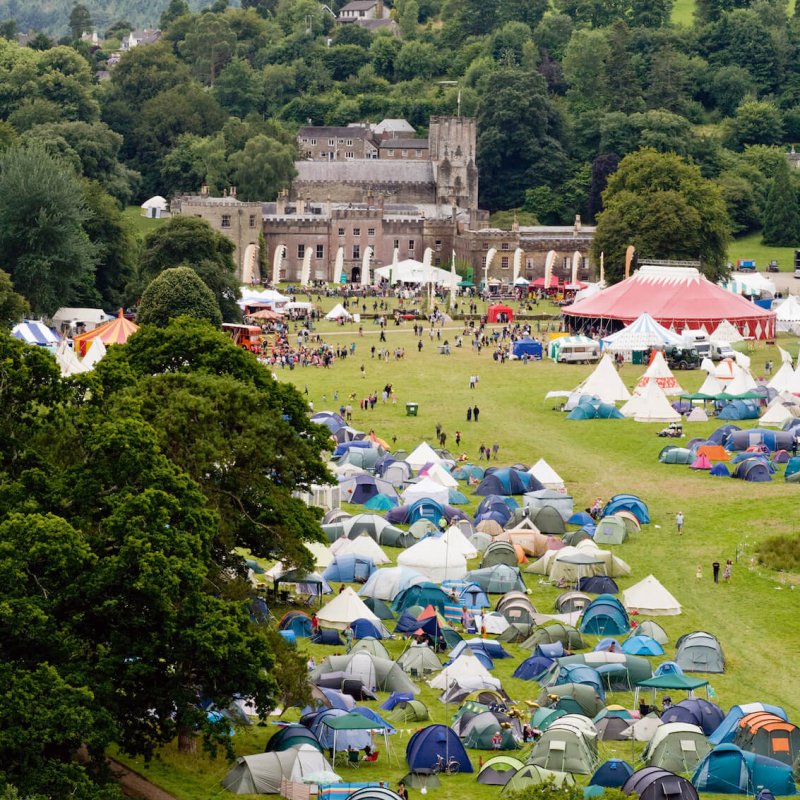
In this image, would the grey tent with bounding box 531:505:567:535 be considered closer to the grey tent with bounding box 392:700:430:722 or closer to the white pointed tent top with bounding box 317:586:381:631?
the white pointed tent top with bounding box 317:586:381:631

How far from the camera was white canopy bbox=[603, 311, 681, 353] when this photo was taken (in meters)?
83.1

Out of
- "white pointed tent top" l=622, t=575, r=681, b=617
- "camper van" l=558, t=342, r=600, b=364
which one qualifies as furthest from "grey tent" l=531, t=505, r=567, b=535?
"camper van" l=558, t=342, r=600, b=364

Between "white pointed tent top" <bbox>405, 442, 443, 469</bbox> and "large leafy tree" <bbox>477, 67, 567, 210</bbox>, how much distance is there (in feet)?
272

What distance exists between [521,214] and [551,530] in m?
86.0

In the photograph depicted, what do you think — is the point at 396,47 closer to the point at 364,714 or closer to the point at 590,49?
the point at 590,49

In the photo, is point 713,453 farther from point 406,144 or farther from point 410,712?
point 406,144

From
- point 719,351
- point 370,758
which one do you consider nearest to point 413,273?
point 719,351

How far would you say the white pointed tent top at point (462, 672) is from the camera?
118 feet

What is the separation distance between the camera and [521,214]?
441ft

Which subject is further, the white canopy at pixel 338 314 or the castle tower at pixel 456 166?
the castle tower at pixel 456 166

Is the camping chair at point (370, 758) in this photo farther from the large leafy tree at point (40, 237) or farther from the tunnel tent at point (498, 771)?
the large leafy tree at point (40, 237)

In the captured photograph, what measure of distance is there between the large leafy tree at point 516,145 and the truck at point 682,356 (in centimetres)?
5781

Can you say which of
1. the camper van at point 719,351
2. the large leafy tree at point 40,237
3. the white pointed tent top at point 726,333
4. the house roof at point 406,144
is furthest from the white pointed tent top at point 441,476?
the house roof at point 406,144

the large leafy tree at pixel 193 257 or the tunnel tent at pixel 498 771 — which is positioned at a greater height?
the large leafy tree at pixel 193 257
